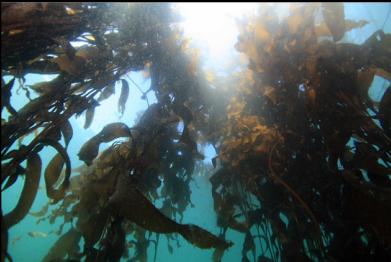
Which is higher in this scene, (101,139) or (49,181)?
(101,139)

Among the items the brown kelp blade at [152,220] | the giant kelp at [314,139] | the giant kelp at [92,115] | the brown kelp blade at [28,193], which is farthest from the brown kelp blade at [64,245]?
the giant kelp at [314,139]

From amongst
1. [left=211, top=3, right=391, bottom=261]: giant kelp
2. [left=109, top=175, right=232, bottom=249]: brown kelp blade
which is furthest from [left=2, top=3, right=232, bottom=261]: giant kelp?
[left=211, top=3, right=391, bottom=261]: giant kelp

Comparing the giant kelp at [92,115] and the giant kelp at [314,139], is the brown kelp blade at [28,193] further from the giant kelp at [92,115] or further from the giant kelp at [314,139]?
the giant kelp at [314,139]

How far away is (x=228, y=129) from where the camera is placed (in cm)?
268

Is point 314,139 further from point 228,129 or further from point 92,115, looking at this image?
point 92,115

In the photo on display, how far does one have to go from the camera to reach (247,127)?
2.40 metres

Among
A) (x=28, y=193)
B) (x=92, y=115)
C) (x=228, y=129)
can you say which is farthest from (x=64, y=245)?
(x=228, y=129)

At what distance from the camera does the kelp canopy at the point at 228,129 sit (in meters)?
1.68

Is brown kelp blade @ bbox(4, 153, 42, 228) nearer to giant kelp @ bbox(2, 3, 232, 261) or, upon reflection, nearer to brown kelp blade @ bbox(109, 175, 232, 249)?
giant kelp @ bbox(2, 3, 232, 261)

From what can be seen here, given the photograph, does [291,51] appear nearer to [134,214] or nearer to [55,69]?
[134,214]

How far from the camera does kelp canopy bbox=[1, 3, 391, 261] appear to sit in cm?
168

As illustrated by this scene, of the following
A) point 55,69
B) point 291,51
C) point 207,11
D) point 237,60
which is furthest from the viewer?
point 237,60

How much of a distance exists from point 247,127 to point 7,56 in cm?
188

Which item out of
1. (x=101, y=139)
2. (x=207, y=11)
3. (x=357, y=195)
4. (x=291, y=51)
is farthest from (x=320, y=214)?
(x=207, y=11)
